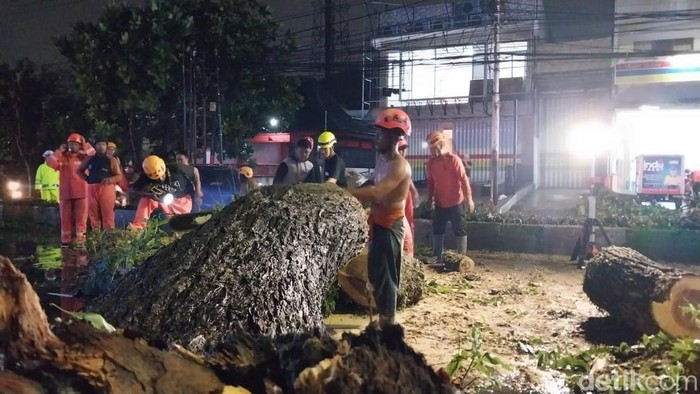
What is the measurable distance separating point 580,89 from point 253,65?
12.1 meters

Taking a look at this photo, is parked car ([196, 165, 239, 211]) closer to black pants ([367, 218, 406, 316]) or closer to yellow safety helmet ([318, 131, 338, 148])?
yellow safety helmet ([318, 131, 338, 148])

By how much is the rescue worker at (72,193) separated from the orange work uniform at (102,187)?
26 cm

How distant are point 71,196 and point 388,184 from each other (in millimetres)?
7156

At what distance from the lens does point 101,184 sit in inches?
363

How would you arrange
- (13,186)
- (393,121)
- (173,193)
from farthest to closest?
(13,186)
(173,193)
(393,121)

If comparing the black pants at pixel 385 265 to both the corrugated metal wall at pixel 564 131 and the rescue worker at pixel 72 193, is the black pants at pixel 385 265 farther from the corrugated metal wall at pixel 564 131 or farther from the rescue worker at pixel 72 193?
the corrugated metal wall at pixel 564 131

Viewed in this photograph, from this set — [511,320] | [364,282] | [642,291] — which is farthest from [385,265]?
[642,291]

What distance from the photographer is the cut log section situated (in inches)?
220

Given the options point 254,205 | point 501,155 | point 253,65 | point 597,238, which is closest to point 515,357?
point 254,205

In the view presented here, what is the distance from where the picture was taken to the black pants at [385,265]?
15.0ft

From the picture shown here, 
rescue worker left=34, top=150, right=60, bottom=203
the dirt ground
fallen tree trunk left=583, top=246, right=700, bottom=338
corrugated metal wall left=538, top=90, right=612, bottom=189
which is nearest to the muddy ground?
the dirt ground

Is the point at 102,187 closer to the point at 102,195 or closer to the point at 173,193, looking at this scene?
the point at 102,195

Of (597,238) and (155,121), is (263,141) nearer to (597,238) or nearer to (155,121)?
(155,121)

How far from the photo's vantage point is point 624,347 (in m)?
3.97
